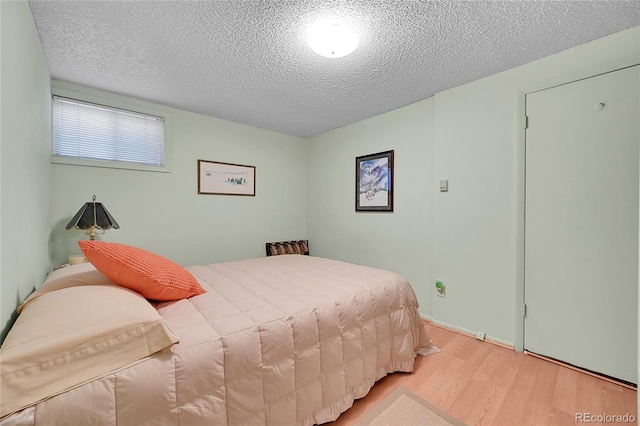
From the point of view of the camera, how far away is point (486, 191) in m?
2.39

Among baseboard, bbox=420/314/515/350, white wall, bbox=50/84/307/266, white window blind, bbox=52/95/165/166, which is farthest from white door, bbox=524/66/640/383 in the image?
white window blind, bbox=52/95/165/166

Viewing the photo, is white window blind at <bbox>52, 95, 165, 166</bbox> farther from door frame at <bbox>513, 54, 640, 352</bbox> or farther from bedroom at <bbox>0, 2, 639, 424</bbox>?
door frame at <bbox>513, 54, 640, 352</bbox>

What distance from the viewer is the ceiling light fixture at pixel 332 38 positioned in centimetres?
168

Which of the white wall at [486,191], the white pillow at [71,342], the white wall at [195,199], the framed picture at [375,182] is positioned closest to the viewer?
the white pillow at [71,342]

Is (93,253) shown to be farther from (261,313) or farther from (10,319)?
(261,313)

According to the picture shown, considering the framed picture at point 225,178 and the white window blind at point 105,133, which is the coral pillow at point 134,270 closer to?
the white window blind at point 105,133

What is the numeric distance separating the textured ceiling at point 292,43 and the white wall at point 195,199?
68 cm

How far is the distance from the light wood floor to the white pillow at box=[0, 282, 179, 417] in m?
1.16

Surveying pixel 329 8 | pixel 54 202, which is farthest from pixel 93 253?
pixel 329 8

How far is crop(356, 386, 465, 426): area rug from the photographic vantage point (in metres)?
1.48

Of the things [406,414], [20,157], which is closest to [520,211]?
[406,414]

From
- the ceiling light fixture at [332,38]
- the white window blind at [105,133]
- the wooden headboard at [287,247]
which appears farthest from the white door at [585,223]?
the white window blind at [105,133]

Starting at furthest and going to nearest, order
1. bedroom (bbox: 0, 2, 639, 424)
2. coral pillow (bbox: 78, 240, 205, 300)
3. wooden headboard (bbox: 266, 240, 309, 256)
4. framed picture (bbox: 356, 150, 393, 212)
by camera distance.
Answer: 1. wooden headboard (bbox: 266, 240, 309, 256)
2. framed picture (bbox: 356, 150, 393, 212)
3. bedroom (bbox: 0, 2, 639, 424)
4. coral pillow (bbox: 78, 240, 205, 300)
